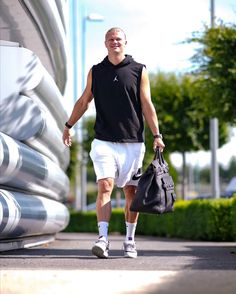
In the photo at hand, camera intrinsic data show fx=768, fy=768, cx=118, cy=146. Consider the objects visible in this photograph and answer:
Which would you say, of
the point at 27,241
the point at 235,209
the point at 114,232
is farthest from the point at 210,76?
the point at 114,232

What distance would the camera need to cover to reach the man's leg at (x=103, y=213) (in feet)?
22.3

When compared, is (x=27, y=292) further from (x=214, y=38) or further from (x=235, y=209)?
(x=214, y=38)

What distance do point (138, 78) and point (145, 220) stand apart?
56.9 ft

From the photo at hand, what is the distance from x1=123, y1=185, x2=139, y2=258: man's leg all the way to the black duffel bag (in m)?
0.40

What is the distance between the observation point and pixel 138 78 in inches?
278

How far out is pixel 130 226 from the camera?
7.23 m

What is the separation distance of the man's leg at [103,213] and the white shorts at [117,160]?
0.08 meters

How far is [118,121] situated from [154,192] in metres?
0.74

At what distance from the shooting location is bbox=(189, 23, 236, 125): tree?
53.5ft

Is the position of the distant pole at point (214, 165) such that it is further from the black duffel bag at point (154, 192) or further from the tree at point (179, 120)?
the black duffel bag at point (154, 192)

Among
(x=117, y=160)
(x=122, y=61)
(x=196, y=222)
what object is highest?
(x=122, y=61)

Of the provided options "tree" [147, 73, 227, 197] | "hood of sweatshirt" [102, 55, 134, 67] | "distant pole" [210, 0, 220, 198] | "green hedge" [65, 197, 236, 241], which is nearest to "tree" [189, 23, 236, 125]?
"green hedge" [65, 197, 236, 241]

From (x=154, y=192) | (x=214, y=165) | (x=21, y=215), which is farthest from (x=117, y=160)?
(x=214, y=165)

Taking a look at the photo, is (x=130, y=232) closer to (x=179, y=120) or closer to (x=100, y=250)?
(x=100, y=250)
